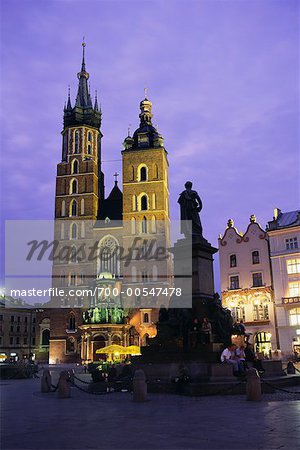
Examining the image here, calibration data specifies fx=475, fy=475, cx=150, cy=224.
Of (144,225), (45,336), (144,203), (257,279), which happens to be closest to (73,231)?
(144,225)

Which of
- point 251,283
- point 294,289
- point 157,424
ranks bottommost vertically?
point 157,424

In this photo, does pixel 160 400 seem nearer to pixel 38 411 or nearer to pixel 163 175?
pixel 38 411

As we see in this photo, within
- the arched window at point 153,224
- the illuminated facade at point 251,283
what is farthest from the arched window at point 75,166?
the illuminated facade at point 251,283

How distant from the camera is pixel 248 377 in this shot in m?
12.5

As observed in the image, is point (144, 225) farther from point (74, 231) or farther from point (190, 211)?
point (190, 211)

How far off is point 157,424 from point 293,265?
37555mm

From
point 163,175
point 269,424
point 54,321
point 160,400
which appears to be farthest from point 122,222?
point 269,424

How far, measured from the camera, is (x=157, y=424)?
9.34m

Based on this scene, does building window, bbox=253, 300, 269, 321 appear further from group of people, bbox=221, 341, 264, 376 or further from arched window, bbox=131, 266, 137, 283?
group of people, bbox=221, 341, 264, 376

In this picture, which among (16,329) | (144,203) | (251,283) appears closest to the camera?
(251,283)

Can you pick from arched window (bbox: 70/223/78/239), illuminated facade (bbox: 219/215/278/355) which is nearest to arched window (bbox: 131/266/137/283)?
arched window (bbox: 70/223/78/239)

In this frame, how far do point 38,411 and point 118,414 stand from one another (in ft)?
7.45

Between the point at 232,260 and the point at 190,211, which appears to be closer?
the point at 190,211

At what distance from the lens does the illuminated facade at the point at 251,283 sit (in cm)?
4472
